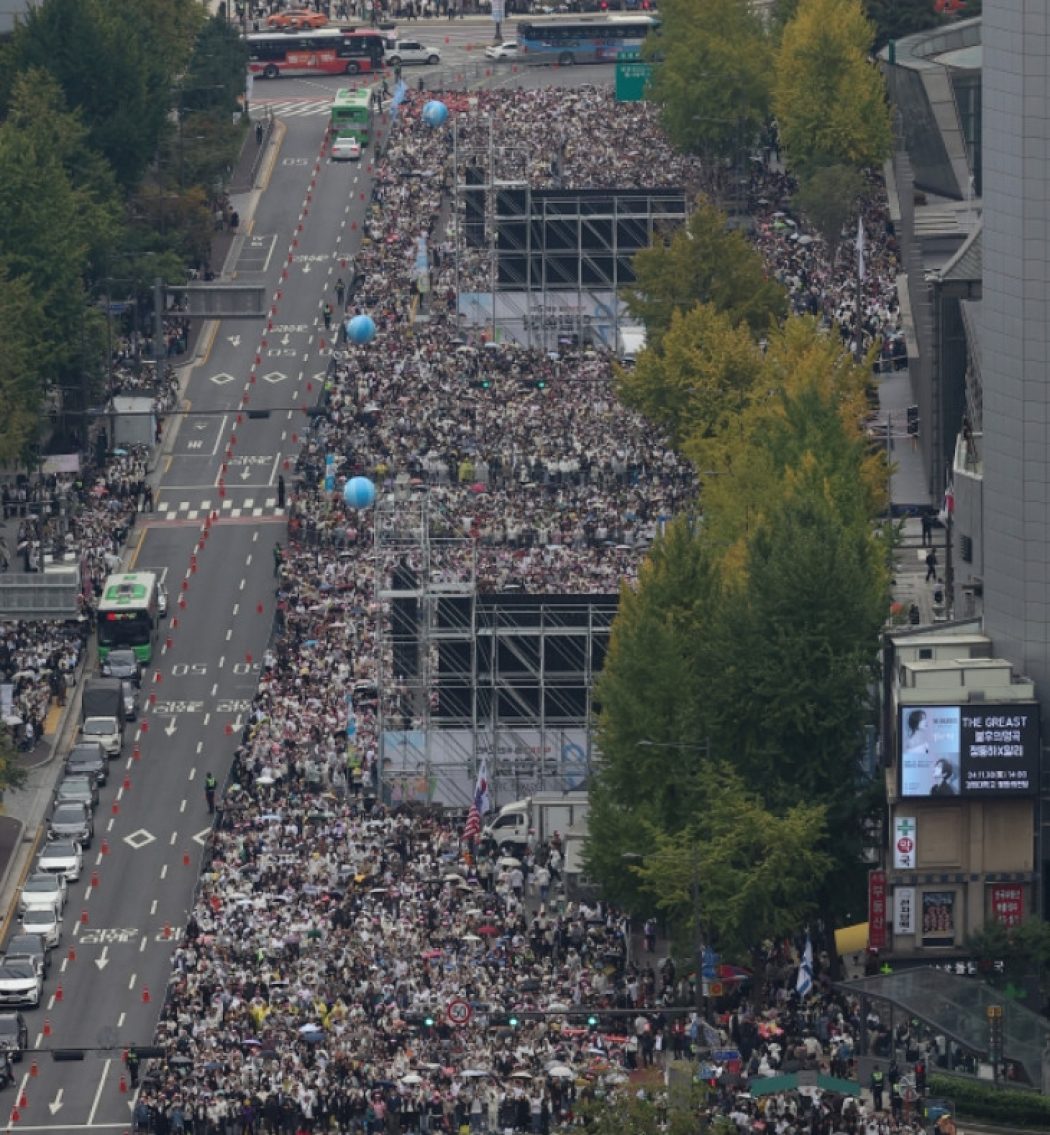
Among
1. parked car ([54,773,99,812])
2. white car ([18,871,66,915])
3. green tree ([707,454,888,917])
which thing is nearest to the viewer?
green tree ([707,454,888,917])

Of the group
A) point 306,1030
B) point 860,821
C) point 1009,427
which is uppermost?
point 1009,427

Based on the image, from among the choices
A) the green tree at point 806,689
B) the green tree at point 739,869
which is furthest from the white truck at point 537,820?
the green tree at point 739,869

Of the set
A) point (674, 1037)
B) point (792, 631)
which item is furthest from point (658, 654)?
point (674, 1037)

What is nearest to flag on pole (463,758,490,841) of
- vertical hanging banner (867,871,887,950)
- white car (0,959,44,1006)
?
white car (0,959,44,1006)

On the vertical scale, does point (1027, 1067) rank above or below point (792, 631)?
below

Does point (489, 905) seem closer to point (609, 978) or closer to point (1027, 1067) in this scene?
point (609, 978)

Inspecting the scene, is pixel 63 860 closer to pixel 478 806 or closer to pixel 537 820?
pixel 478 806

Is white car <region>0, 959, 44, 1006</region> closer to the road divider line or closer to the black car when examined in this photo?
the black car
